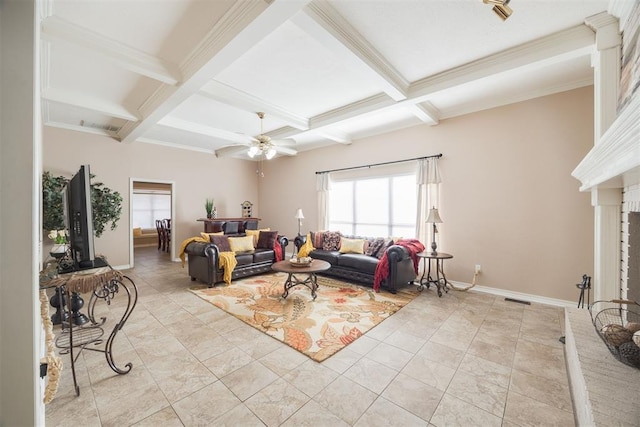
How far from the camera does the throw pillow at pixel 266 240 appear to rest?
206 inches

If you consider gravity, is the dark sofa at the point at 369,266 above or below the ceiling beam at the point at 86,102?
below

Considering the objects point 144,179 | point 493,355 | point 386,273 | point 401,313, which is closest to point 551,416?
point 493,355

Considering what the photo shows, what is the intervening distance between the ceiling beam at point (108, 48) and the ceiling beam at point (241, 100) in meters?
0.43

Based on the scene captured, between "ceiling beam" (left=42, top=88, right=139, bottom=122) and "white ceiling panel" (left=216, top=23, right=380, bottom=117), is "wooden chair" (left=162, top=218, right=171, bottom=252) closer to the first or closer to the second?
"ceiling beam" (left=42, top=88, right=139, bottom=122)

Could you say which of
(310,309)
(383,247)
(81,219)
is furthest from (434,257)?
(81,219)

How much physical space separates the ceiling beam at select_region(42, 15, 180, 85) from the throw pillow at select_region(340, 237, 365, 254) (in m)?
3.60

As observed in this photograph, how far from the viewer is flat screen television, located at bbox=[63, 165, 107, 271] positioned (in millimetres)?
1812

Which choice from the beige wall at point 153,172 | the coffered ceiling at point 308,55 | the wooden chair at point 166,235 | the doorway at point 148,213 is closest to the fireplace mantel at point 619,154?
the coffered ceiling at point 308,55

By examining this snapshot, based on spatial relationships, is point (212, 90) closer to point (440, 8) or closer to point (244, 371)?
point (440, 8)

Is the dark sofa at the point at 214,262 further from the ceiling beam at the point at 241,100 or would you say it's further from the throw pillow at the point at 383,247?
the ceiling beam at the point at 241,100

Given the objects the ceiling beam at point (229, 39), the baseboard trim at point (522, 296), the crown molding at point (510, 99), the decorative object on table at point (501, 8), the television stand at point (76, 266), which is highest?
the crown molding at point (510, 99)

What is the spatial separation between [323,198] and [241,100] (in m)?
3.06

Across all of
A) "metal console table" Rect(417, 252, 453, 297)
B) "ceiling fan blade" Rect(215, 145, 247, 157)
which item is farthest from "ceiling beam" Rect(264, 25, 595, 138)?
"ceiling fan blade" Rect(215, 145, 247, 157)

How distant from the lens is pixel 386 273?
3.87 metres
